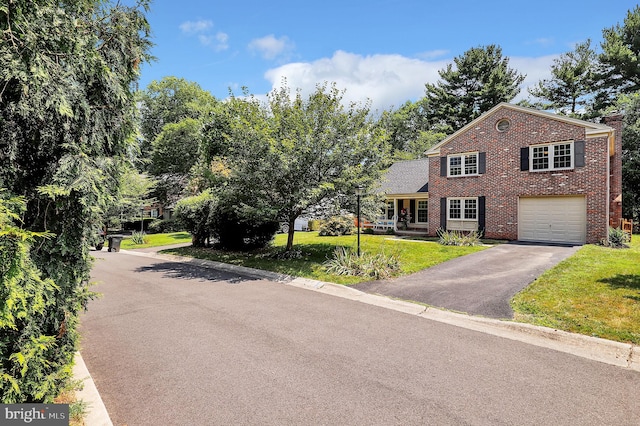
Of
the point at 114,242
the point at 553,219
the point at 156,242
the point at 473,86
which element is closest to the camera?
the point at 553,219

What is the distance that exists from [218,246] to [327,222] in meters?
7.49

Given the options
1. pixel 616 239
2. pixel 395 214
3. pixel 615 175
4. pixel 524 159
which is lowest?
pixel 616 239

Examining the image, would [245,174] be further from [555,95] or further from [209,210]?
[555,95]

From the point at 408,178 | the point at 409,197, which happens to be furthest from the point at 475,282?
the point at 408,178

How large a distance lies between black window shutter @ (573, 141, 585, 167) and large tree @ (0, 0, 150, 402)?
62.0 ft

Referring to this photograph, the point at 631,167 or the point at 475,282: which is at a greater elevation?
the point at 631,167

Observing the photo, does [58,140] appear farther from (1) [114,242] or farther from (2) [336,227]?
(1) [114,242]

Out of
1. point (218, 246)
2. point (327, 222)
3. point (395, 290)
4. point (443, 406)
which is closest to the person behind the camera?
point (443, 406)

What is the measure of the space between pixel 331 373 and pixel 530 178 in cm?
1720

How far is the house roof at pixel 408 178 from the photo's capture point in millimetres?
23078

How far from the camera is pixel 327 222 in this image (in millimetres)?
21938

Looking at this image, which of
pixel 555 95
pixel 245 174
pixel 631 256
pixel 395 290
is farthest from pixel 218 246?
pixel 555 95

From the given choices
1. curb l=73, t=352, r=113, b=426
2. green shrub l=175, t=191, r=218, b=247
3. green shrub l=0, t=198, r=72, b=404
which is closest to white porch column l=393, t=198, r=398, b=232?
green shrub l=175, t=191, r=218, b=247

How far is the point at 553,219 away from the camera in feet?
55.2
